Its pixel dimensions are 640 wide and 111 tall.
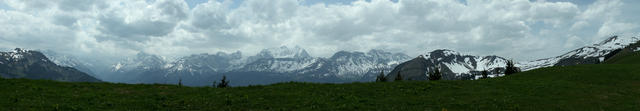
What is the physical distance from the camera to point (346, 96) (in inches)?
1230

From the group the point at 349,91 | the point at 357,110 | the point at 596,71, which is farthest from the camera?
the point at 596,71

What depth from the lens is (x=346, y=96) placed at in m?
31.2

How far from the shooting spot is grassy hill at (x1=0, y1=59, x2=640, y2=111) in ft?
88.8

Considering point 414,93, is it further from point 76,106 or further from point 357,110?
point 76,106

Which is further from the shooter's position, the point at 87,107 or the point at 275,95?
the point at 275,95

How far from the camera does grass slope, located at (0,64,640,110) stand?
2706 centimetres

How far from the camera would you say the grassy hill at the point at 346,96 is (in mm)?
27062

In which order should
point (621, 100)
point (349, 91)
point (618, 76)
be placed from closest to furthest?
point (621, 100), point (349, 91), point (618, 76)

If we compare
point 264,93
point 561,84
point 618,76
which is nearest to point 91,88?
point 264,93

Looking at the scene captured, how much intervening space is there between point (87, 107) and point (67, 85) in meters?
12.6

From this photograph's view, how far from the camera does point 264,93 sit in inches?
1299

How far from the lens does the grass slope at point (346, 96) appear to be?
27.1 m

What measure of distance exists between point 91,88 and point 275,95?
17012 mm

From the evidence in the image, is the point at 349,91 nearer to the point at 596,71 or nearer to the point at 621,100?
the point at 621,100
